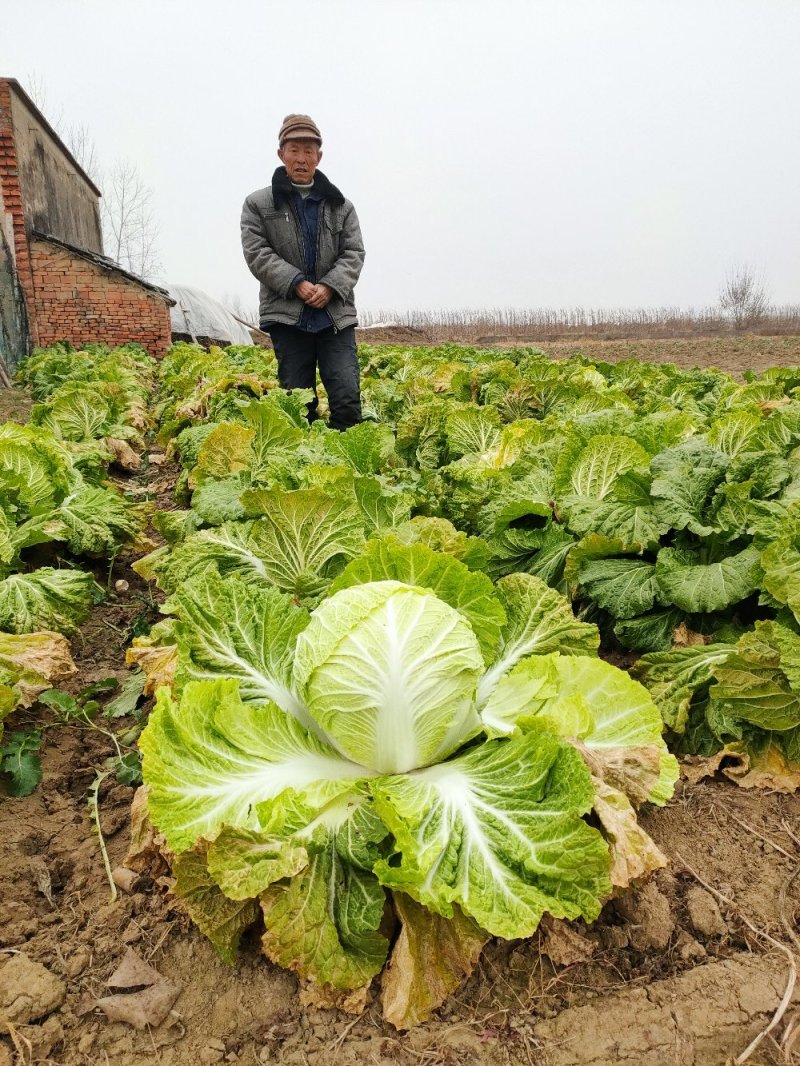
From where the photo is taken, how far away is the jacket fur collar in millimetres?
6461

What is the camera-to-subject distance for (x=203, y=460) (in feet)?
14.5

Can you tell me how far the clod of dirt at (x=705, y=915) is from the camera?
195cm

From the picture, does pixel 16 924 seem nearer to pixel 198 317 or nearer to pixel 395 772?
pixel 395 772

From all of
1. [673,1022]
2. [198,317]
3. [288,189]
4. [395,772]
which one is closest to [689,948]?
[673,1022]

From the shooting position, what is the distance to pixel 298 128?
20.6 feet

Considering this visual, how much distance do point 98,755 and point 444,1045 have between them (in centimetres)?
186

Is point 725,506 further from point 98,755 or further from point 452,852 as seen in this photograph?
point 98,755

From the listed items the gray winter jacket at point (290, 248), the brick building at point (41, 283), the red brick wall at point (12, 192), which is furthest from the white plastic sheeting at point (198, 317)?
the gray winter jacket at point (290, 248)

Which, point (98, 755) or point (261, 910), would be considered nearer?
point (261, 910)

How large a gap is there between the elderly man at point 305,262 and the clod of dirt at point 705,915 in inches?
224

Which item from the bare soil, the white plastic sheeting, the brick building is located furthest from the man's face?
the white plastic sheeting

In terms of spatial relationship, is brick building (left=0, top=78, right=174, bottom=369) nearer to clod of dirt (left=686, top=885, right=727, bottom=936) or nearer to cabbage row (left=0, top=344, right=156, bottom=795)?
cabbage row (left=0, top=344, right=156, bottom=795)

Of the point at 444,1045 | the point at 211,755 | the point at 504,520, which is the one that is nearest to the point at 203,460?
the point at 504,520

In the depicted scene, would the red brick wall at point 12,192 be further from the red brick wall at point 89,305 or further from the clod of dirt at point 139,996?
the clod of dirt at point 139,996
